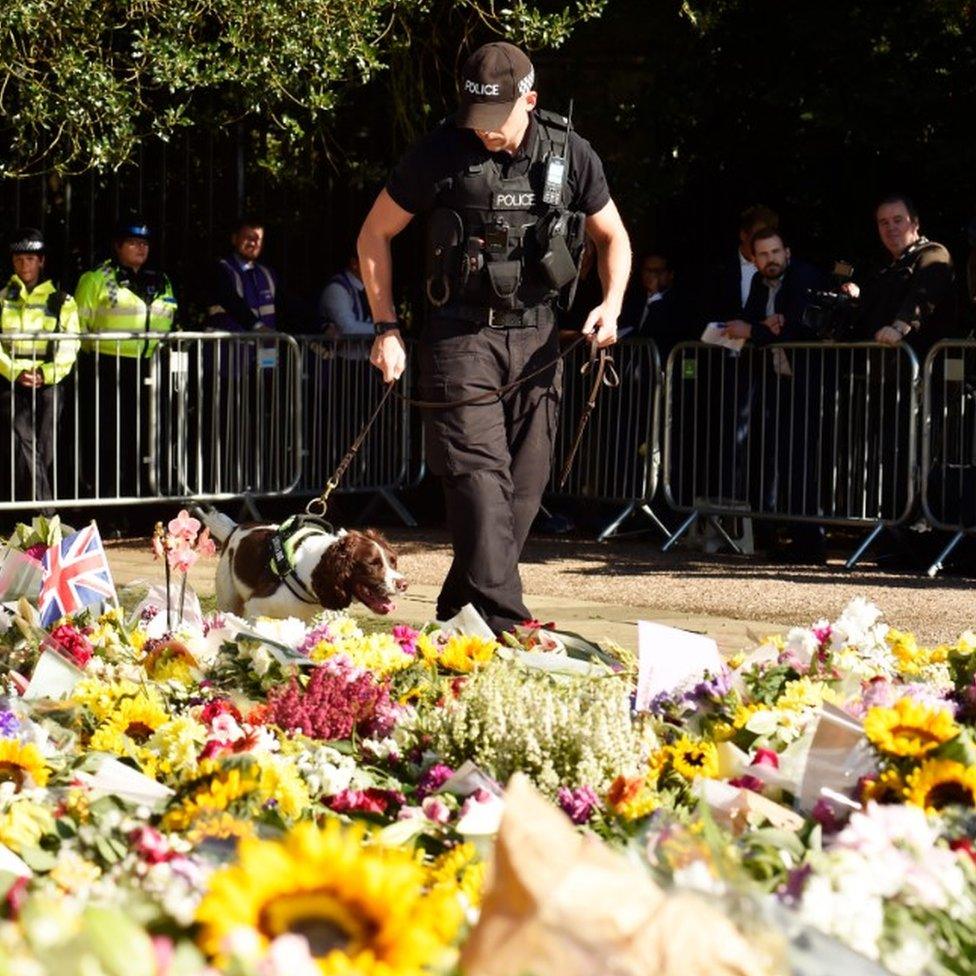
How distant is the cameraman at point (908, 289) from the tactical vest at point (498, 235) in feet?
14.0

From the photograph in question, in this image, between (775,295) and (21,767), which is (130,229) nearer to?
(775,295)

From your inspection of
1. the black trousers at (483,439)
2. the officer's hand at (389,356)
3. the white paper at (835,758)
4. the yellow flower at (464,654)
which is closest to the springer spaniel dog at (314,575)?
the black trousers at (483,439)

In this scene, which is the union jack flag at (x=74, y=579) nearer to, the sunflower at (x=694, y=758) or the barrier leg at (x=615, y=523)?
the sunflower at (x=694, y=758)

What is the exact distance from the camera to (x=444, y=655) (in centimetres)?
553

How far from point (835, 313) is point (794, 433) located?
2.72ft

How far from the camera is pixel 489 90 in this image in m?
7.32

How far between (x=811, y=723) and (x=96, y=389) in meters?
9.32

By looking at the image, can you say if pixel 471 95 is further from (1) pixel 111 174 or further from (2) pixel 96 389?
(1) pixel 111 174

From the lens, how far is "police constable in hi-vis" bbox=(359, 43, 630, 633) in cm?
748

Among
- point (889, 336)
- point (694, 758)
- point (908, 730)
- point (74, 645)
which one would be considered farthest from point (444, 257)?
point (889, 336)

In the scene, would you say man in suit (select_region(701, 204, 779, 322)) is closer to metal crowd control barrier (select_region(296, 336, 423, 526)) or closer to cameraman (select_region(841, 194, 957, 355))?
cameraman (select_region(841, 194, 957, 355))

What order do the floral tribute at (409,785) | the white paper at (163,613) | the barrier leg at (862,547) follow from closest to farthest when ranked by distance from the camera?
the floral tribute at (409,785), the white paper at (163,613), the barrier leg at (862,547)

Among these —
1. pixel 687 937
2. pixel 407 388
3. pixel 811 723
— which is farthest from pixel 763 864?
pixel 407 388

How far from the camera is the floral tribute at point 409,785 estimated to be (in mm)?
2041
